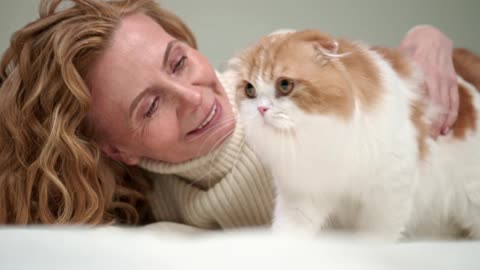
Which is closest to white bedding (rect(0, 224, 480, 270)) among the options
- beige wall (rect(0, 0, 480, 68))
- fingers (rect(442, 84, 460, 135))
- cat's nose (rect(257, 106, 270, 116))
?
cat's nose (rect(257, 106, 270, 116))

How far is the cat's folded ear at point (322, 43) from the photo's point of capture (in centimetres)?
86

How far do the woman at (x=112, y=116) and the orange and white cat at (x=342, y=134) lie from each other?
110mm

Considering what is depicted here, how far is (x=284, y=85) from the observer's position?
84cm

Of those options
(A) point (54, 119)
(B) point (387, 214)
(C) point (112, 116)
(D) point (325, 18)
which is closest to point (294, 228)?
(B) point (387, 214)

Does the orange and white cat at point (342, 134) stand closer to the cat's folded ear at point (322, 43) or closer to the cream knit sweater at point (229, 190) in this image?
the cat's folded ear at point (322, 43)

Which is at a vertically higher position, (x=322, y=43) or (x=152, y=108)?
(x=322, y=43)

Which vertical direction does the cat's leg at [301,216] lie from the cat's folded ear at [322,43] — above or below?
below

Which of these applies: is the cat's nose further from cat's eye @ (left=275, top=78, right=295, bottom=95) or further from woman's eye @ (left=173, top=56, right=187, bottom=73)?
woman's eye @ (left=173, top=56, right=187, bottom=73)

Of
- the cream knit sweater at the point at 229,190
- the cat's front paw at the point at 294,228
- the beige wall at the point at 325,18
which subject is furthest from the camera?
the beige wall at the point at 325,18

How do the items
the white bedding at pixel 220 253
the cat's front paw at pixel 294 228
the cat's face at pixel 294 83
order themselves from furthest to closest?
the cat's front paw at pixel 294 228, the cat's face at pixel 294 83, the white bedding at pixel 220 253

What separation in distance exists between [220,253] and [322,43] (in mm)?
443

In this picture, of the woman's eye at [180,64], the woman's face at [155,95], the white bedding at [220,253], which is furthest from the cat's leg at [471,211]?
the woman's eye at [180,64]

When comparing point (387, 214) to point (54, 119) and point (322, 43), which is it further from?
point (54, 119)

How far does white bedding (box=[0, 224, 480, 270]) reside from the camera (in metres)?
0.67
